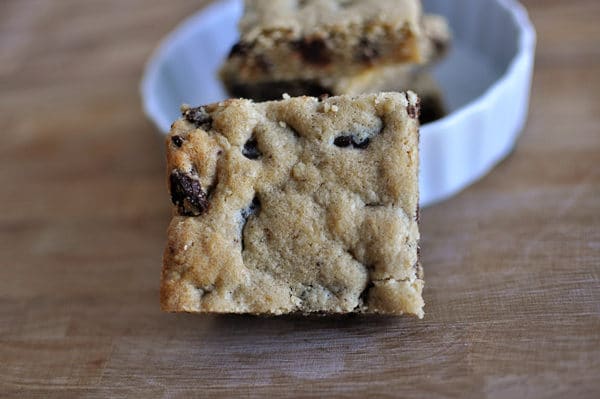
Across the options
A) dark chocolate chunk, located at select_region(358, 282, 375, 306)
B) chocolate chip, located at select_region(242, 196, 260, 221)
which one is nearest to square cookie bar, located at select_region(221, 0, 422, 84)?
chocolate chip, located at select_region(242, 196, 260, 221)

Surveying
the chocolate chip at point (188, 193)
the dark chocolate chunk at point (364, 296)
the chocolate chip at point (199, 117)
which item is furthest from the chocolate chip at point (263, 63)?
the dark chocolate chunk at point (364, 296)

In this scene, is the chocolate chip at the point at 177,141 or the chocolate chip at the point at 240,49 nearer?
the chocolate chip at the point at 177,141

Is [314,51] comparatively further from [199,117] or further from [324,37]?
[199,117]

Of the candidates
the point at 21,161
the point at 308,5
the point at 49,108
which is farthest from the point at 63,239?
the point at 308,5

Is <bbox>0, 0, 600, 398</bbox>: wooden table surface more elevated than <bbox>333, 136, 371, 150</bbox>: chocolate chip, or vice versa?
<bbox>333, 136, 371, 150</bbox>: chocolate chip

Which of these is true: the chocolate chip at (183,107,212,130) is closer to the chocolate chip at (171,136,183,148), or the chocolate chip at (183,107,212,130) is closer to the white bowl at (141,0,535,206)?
the chocolate chip at (171,136,183,148)

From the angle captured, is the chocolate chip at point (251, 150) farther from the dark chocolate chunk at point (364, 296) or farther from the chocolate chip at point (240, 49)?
the chocolate chip at point (240, 49)

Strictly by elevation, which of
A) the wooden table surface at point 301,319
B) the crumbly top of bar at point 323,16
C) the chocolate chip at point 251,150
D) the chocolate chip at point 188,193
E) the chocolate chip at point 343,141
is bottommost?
the wooden table surface at point 301,319

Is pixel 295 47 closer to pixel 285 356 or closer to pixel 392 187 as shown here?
pixel 392 187
